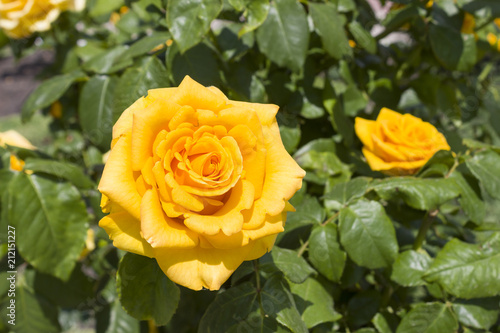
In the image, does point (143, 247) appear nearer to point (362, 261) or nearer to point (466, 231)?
point (362, 261)

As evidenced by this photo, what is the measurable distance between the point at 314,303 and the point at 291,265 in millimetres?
169

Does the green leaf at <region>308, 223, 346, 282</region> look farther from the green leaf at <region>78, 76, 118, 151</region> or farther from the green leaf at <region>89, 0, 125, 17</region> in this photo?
the green leaf at <region>89, 0, 125, 17</region>

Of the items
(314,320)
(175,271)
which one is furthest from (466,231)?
(175,271)

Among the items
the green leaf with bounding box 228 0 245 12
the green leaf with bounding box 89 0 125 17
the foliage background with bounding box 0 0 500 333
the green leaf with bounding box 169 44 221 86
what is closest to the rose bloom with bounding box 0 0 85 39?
the green leaf with bounding box 89 0 125 17

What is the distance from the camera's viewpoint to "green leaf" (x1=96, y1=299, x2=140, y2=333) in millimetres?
1306

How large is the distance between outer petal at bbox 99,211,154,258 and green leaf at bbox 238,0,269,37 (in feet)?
1.57

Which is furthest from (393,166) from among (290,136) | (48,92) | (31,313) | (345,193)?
(31,313)

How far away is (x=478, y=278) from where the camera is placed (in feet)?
3.02

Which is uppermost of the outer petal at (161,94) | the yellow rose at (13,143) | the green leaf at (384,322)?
the outer petal at (161,94)

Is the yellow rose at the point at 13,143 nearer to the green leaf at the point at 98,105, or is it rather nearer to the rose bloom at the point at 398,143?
the green leaf at the point at 98,105

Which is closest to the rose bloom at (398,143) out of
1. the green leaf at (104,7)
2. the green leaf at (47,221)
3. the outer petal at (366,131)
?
the outer petal at (366,131)

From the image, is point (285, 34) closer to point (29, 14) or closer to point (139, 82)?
point (139, 82)

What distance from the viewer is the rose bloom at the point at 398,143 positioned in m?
1.04

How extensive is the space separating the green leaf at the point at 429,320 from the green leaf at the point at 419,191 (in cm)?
23
